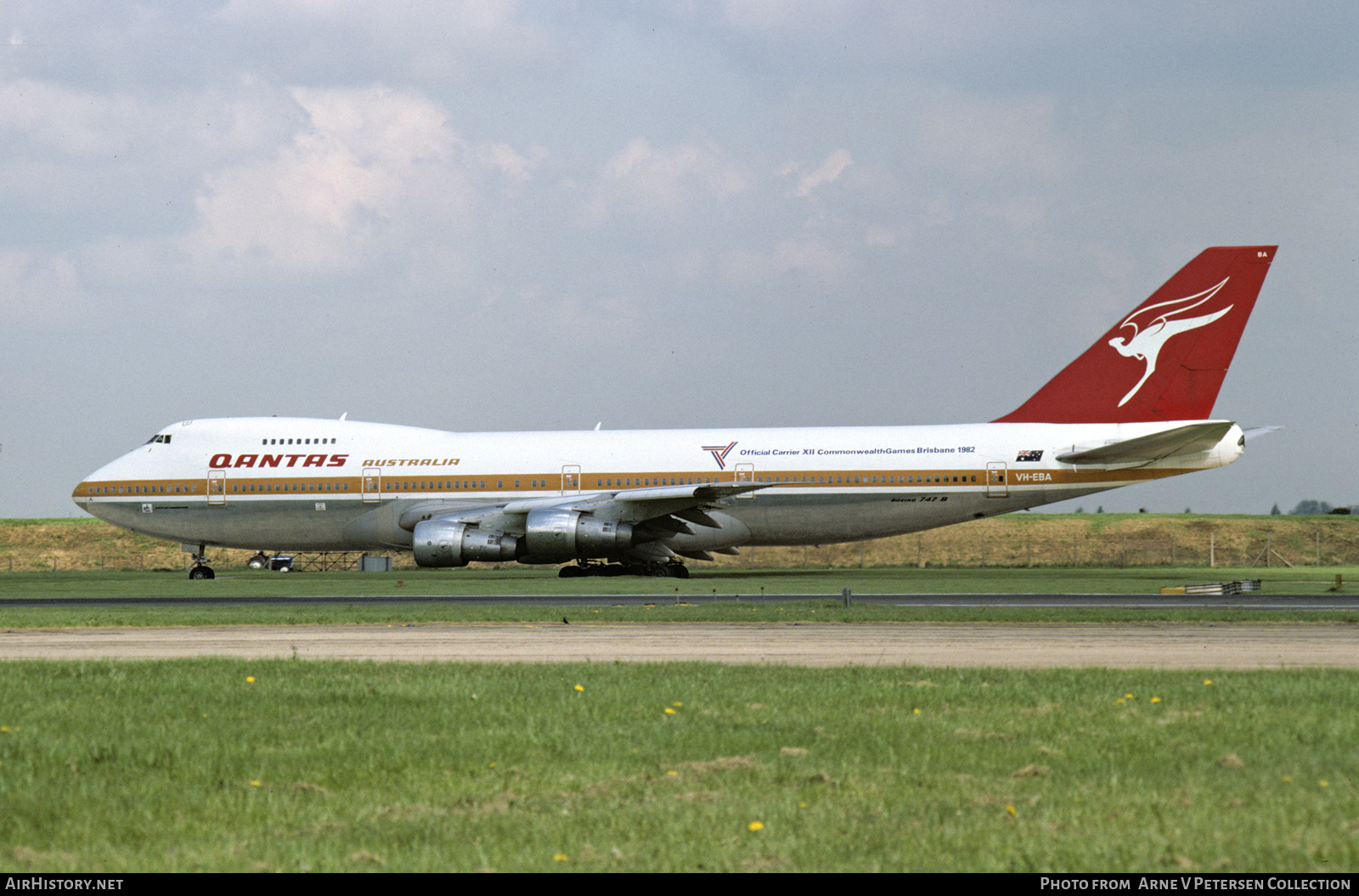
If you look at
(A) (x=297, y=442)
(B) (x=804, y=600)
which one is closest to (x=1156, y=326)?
(B) (x=804, y=600)

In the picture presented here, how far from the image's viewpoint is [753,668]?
13.2 meters


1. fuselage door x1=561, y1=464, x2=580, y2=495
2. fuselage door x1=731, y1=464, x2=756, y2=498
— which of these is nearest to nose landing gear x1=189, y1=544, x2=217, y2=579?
fuselage door x1=561, y1=464, x2=580, y2=495

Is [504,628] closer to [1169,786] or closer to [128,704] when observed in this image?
[128,704]

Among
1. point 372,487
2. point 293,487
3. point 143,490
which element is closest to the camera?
point 372,487

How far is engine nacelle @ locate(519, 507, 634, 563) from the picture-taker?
113 feet

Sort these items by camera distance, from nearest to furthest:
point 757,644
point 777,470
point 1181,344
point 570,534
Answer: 1. point 757,644
2. point 570,534
3. point 1181,344
4. point 777,470

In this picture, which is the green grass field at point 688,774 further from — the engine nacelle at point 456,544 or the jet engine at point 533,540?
the engine nacelle at point 456,544

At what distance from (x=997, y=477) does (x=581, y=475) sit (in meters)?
12.2

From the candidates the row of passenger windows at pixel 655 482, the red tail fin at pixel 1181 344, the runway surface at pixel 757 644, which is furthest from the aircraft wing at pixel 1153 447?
the runway surface at pixel 757 644

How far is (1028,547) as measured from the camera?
5725 cm

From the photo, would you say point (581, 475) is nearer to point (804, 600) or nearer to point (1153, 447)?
point (804, 600)

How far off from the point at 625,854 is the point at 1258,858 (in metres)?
3.01
